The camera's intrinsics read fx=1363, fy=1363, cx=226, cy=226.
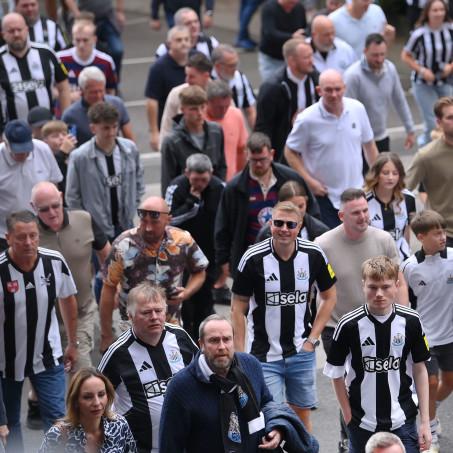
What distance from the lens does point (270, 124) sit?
12.9m

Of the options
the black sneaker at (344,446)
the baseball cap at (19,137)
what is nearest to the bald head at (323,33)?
the baseball cap at (19,137)

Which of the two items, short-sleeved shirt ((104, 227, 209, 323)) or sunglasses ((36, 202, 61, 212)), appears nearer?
short-sleeved shirt ((104, 227, 209, 323))

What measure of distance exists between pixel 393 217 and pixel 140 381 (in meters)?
3.03

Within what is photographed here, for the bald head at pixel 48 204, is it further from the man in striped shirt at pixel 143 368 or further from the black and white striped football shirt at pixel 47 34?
the black and white striped football shirt at pixel 47 34

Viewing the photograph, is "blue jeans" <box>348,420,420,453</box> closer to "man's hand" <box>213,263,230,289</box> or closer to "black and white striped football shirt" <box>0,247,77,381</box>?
"black and white striped football shirt" <box>0,247,77,381</box>

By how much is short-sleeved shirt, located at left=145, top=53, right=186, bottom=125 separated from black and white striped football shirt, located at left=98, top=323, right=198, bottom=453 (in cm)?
647

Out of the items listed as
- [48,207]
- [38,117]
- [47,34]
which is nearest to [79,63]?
Answer: [47,34]

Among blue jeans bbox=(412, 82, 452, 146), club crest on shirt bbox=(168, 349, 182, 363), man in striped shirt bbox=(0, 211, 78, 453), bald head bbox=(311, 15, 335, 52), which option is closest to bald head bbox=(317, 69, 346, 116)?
bald head bbox=(311, 15, 335, 52)

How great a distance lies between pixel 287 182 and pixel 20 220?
207 centimetres

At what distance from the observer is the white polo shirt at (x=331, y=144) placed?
11672mm

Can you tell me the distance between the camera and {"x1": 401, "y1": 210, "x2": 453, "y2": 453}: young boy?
30.2 feet

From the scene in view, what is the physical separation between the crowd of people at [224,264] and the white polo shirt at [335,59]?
0.06 metres

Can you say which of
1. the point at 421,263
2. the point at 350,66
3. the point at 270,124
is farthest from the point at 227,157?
the point at 421,263

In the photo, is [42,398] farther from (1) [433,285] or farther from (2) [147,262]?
(1) [433,285]
